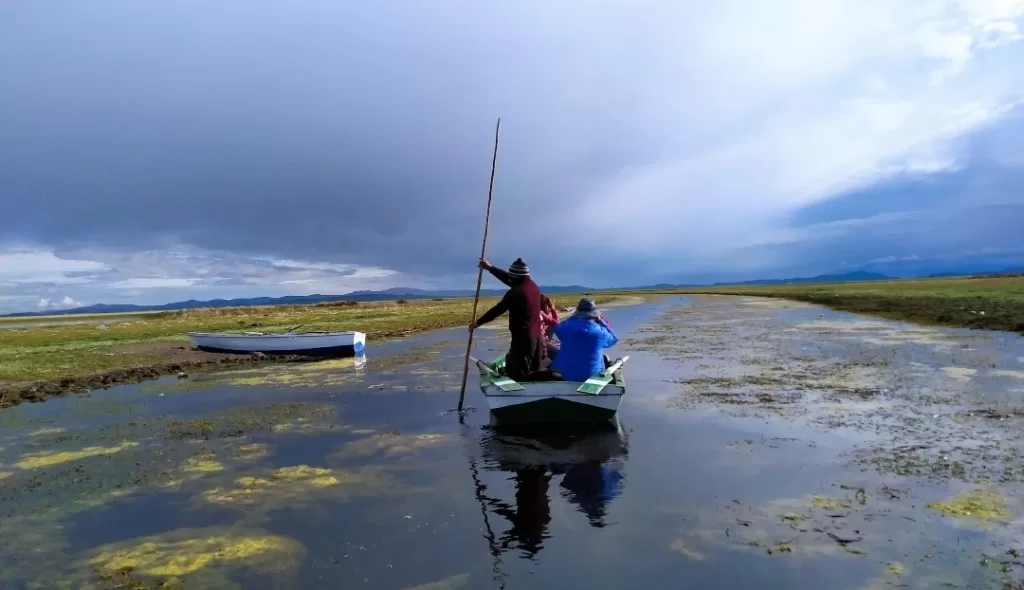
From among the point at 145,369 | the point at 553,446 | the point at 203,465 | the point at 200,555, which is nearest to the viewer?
the point at 200,555

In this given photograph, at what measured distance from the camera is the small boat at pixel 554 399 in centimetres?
1238

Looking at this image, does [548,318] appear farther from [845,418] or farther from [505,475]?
[845,418]

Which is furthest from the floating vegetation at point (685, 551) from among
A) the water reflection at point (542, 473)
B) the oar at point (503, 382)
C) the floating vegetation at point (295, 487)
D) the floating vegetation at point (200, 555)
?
the oar at point (503, 382)

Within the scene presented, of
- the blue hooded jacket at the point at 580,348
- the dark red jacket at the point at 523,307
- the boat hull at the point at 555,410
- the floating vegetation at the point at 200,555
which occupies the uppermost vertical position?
the dark red jacket at the point at 523,307

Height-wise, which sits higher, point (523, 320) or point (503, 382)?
point (523, 320)

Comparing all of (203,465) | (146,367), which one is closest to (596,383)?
(203,465)

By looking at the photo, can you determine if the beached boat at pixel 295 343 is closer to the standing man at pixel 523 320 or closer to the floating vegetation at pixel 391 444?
the floating vegetation at pixel 391 444

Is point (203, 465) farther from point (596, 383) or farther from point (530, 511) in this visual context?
point (596, 383)

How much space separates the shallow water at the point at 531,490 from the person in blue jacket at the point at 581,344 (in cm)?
155

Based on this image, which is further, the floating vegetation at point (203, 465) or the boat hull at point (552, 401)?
the boat hull at point (552, 401)

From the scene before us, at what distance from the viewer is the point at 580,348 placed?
13.2m

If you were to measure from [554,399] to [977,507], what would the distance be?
715 centimetres

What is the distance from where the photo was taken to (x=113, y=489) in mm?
10375

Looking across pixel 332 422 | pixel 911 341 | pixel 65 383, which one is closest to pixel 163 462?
pixel 332 422
